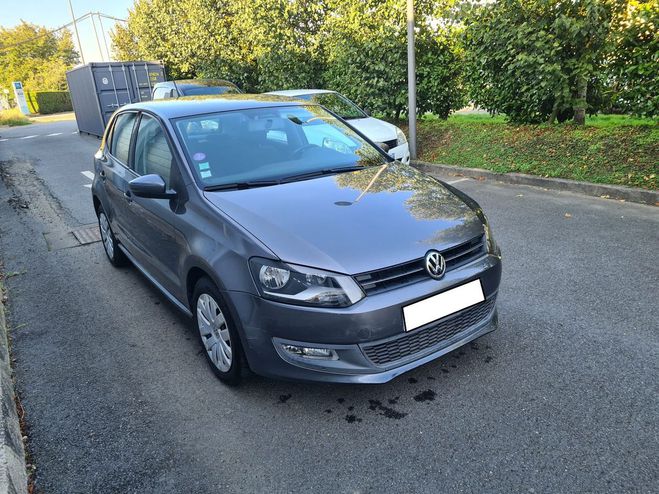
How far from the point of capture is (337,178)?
11.3ft

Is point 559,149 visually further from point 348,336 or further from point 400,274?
point 348,336

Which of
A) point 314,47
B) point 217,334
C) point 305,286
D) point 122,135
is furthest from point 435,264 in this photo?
point 314,47

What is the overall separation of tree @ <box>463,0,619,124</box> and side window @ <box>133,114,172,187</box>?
594 centimetres

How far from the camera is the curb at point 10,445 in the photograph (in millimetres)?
2223

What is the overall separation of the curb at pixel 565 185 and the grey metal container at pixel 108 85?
40.1 feet

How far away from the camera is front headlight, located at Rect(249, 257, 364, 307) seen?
2.48 m

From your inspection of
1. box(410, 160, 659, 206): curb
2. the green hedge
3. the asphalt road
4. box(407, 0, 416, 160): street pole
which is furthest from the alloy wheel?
the green hedge

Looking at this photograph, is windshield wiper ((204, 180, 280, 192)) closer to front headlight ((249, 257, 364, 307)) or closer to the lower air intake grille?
front headlight ((249, 257, 364, 307))

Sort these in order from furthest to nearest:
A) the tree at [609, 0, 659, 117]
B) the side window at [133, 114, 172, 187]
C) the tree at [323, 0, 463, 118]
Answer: the tree at [323, 0, 463, 118] → the tree at [609, 0, 659, 117] → the side window at [133, 114, 172, 187]

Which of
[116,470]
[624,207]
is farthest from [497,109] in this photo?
[116,470]

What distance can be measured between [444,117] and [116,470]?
10.0 m

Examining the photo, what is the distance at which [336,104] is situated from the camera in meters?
9.09

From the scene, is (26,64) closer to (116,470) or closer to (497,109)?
(497,109)

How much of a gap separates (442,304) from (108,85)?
16961 millimetres
